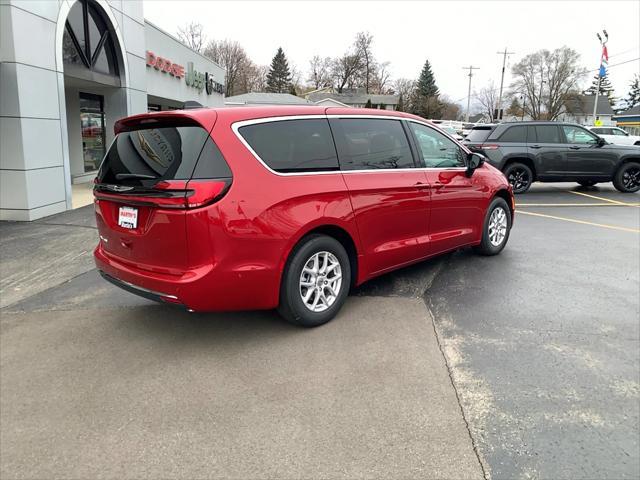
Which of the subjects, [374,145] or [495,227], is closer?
[374,145]

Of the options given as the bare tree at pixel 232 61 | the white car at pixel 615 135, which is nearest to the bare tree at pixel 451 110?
the bare tree at pixel 232 61

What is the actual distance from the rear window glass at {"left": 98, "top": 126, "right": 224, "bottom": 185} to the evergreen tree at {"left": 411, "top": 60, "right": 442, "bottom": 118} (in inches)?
3145

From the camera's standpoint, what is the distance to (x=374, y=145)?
14.7 ft

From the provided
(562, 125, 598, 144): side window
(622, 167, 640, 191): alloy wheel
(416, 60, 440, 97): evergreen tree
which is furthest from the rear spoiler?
(416, 60, 440, 97): evergreen tree

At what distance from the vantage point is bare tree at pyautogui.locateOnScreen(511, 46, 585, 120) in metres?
71.1

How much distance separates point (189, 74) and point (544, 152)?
1427 cm

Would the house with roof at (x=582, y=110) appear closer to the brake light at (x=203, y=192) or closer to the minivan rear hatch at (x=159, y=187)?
the minivan rear hatch at (x=159, y=187)

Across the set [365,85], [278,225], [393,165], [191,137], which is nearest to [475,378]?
[278,225]

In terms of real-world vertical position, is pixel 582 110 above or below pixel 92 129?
above

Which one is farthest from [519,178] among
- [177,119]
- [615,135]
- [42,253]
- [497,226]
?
[615,135]

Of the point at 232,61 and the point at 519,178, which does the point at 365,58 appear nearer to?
the point at 232,61

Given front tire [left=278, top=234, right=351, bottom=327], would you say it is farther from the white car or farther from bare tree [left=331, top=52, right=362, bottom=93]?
bare tree [left=331, top=52, right=362, bottom=93]

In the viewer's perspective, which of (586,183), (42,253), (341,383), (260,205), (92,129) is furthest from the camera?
(92,129)

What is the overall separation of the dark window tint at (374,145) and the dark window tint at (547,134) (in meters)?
8.58
